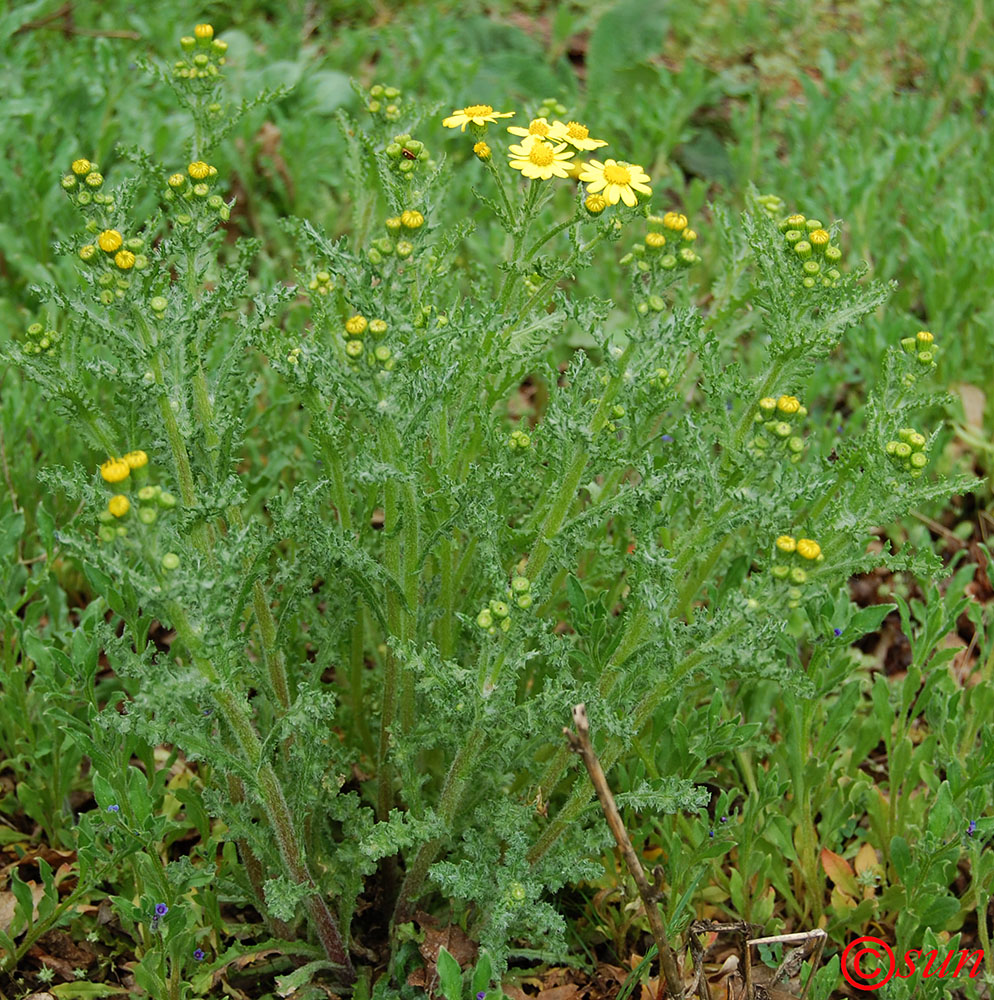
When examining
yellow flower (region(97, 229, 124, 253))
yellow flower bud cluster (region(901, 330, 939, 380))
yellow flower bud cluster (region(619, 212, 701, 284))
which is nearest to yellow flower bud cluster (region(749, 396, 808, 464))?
yellow flower bud cluster (region(619, 212, 701, 284))

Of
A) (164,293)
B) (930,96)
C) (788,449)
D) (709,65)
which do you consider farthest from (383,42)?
(788,449)

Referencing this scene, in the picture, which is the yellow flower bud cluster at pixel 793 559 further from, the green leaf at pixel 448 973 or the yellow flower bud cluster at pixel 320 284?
the yellow flower bud cluster at pixel 320 284

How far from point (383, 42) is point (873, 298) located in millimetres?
4985

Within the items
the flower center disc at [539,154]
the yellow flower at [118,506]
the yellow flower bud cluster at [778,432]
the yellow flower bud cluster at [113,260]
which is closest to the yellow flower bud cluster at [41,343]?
the yellow flower bud cluster at [113,260]

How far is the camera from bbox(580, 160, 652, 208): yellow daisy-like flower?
2156 millimetres

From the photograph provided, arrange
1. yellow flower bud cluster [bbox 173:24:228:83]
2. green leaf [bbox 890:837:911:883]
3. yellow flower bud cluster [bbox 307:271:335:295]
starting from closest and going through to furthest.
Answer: yellow flower bud cluster [bbox 307:271:335:295], yellow flower bud cluster [bbox 173:24:228:83], green leaf [bbox 890:837:911:883]

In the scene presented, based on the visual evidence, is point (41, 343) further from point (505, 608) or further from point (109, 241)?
point (505, 608)

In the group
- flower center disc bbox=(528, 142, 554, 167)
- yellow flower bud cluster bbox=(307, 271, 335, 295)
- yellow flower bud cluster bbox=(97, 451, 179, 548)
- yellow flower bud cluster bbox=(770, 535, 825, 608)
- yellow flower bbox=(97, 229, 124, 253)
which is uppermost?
flower center disc bbox=(528, 142, 554, 167)

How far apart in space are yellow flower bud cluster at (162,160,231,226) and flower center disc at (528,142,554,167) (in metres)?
0.64

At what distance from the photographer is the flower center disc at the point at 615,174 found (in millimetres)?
2160

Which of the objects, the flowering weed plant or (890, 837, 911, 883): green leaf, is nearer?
the flowering weed plant

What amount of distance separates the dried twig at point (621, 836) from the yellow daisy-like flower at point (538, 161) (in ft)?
3.54

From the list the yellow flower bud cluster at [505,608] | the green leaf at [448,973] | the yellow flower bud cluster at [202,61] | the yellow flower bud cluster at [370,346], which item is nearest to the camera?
the yellow flower bud cluster at [370,346]

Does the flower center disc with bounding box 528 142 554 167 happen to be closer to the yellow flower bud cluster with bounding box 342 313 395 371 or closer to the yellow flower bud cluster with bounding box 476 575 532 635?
the yellow flower bud cluster with bounding box 342 313 395 371
